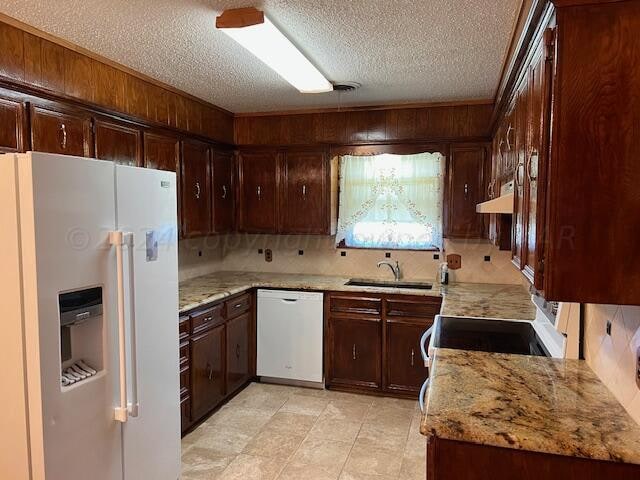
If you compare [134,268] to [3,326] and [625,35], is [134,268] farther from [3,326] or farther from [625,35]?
[625,35]

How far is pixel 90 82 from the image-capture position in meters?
2.65

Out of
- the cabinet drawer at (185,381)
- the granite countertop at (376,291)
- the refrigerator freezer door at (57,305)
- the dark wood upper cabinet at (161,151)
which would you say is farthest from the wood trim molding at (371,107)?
the refrigerator freezer door at (57,305)

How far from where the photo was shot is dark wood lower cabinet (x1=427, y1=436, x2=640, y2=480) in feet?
4.11

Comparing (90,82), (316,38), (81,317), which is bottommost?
(81,317)

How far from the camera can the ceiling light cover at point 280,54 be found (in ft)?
7.00

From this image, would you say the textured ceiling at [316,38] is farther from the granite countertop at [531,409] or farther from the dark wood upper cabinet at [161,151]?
the granite countertop at [531,409]

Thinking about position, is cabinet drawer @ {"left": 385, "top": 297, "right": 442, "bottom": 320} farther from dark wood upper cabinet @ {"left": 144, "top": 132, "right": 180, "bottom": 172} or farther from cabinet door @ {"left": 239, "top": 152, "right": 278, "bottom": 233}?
dark wood upper cabinet @ {"left": 144, "top": 132, "right": 180, "bottom": 172}

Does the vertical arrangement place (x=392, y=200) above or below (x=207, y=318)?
above

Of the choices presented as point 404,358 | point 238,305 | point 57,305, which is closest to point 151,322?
point 57,305

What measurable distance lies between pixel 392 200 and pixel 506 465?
9.83 feet

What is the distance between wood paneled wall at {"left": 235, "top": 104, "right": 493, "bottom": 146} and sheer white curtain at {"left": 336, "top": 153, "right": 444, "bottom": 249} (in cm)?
22

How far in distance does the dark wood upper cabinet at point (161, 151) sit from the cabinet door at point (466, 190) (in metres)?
2.22

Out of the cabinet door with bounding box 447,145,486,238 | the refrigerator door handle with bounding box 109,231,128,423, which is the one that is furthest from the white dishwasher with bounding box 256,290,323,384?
the refrigerator door handle with bounding box 109,231,128,423

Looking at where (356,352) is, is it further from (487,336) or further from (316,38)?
(316,38)
